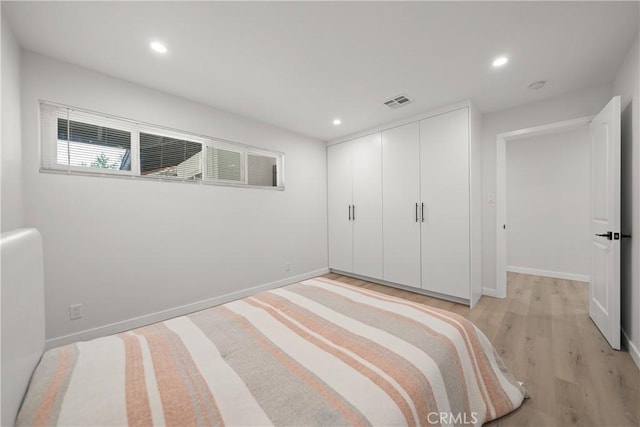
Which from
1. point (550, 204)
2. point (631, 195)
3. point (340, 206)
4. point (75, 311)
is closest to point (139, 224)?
point (75, 311)

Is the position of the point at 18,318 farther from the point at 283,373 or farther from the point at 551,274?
the point at 551,274

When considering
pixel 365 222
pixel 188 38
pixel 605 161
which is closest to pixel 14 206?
pixel 188 38

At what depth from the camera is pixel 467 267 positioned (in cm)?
293

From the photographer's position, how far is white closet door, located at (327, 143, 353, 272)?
4188 millimetres

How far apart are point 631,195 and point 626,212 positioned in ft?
0.72

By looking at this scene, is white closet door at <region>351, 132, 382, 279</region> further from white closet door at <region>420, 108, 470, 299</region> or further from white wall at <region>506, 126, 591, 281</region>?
white wall at <region>506, 126, 591, 281</region>

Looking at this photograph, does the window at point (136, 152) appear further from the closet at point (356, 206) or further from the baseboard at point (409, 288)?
the baseboard at point (409, 288)

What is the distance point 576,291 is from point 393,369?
429 cm

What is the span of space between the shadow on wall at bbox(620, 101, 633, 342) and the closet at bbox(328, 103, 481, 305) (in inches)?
45.2

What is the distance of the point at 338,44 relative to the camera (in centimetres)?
192

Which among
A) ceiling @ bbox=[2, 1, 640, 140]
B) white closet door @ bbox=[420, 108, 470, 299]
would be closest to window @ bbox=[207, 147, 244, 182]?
ceiling @ bbox=[2, 1, 640, 140]

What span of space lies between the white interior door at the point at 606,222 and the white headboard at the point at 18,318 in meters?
3.60

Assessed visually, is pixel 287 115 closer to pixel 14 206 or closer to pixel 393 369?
pixel 14 206

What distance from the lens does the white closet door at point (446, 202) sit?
2.94 meters
